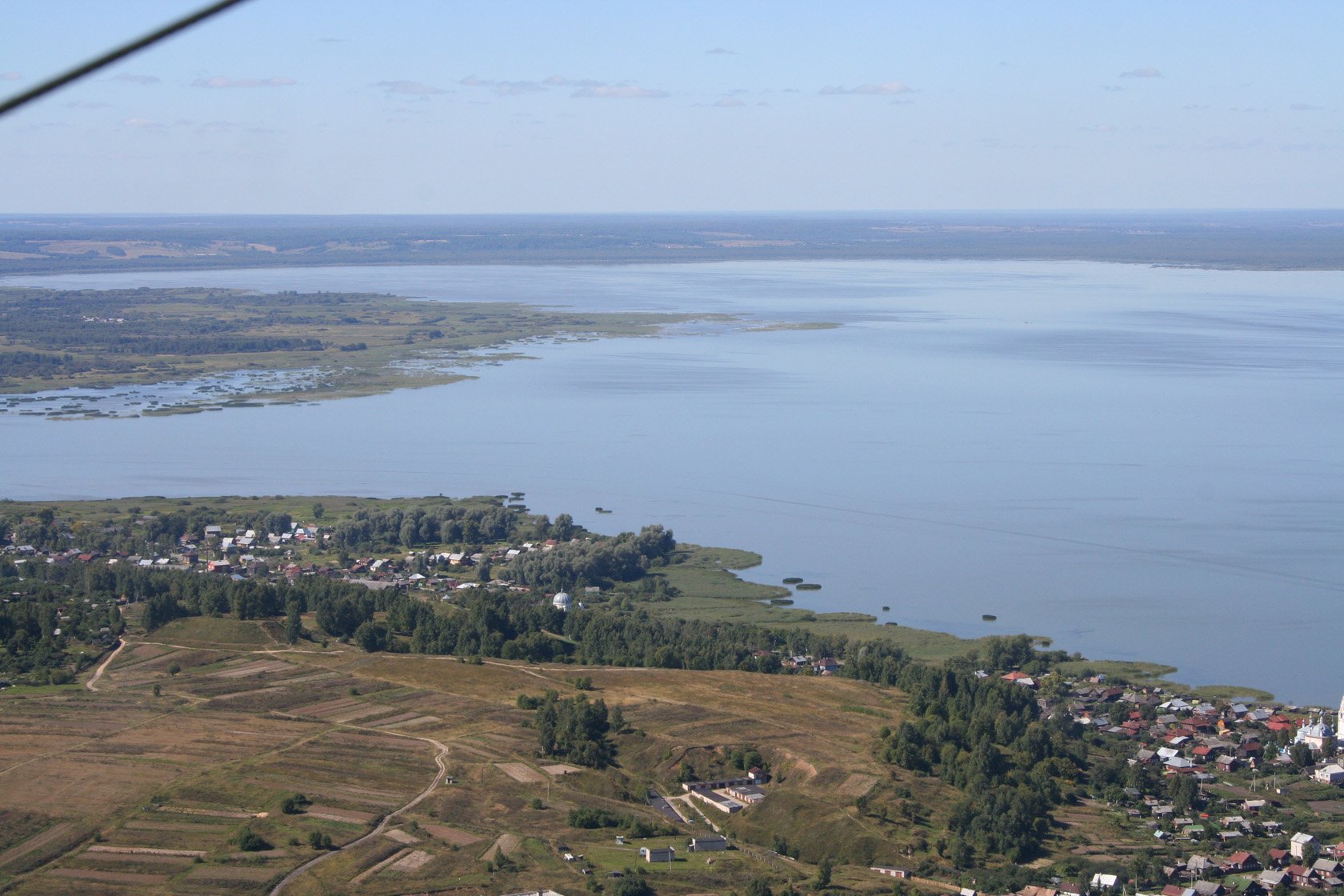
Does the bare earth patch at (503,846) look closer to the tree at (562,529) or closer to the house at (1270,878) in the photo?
the house at (1270,878)

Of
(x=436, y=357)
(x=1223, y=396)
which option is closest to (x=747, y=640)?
(x=1223, y=396)

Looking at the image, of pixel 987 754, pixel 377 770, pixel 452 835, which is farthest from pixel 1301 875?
pixel 377 770

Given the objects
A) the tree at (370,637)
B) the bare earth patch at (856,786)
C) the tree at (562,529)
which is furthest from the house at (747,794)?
the tree at (562,529)

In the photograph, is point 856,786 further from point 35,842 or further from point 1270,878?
point 35,842

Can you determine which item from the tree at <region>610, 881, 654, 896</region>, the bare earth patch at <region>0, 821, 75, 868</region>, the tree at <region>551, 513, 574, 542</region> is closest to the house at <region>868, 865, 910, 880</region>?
the tree at <region>610, 881, 654, 896</region>

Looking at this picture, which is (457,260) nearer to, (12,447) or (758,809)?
(12,447)

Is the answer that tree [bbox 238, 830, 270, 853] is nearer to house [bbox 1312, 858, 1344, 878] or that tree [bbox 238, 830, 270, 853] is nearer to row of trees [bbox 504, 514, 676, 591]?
house [bbox 1312, 858, 1344, 878]
